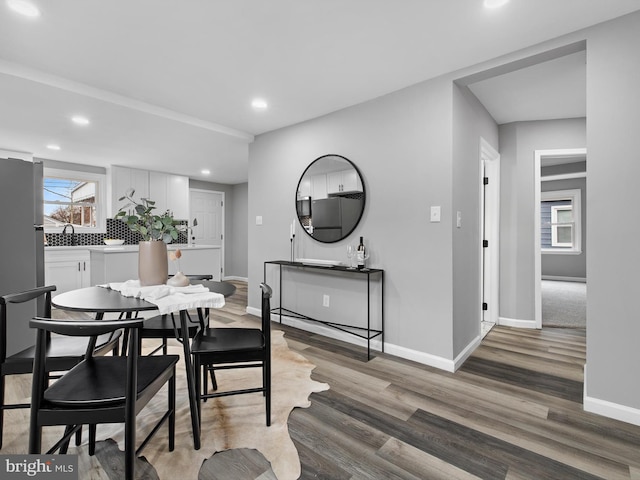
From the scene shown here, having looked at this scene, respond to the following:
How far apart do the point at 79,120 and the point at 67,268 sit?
2803 millimetres

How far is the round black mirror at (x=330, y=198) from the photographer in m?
3.16

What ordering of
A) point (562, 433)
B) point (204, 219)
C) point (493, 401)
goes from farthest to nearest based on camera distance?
point (204, 219), point (493, 401), point (562, 433)

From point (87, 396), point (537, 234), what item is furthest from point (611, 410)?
point (87, 396)

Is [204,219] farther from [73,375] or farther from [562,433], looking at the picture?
[562,433]

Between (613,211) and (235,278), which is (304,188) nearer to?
(613,211)

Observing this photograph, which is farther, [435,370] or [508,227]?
[508,227]

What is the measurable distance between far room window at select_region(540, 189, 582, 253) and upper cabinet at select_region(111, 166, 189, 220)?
7.88 meters

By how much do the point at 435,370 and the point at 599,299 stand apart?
Answer: 1208 mm

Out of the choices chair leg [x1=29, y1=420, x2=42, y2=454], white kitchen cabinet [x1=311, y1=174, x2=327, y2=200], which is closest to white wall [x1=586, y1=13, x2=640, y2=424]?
white kitchen cabinet [x1=311, y1=174, x2=327, y2=200]

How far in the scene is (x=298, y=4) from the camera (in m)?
1.83

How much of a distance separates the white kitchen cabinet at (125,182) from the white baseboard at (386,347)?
157 inches

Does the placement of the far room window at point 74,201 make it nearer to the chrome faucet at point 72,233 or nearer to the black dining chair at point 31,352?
the chrome faucet at point 72,233

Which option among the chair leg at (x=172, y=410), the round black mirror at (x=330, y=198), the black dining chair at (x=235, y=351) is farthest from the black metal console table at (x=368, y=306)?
the chair leg at (x=172, y=410)

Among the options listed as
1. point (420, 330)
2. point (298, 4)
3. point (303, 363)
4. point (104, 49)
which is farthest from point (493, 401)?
point (104, 49)
